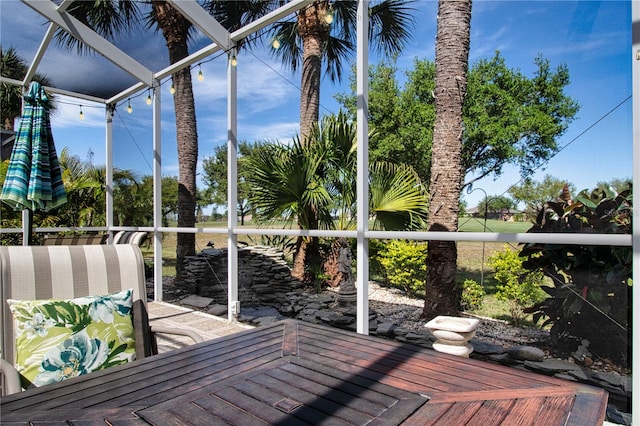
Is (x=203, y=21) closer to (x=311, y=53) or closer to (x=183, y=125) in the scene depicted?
(x=311, y=53)

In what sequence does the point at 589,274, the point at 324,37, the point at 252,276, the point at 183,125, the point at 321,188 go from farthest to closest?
the point at 183,125 → the point at 324,37 → the point at 252,276 → the point at 321,188 → the point at 589,274

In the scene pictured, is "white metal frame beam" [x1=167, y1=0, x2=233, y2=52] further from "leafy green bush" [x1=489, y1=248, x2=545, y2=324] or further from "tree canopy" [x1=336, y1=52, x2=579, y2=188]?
"leafy green bush" [x1=489, y1=248, x2=545, y2=324]

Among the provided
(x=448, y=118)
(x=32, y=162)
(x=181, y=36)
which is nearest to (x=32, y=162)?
(x=32, y=162)

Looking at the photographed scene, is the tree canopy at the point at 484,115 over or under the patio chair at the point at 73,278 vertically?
over

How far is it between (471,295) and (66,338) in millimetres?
2313

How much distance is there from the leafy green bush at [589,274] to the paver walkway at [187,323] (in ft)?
8.89

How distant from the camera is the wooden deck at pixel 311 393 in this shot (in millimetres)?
1040

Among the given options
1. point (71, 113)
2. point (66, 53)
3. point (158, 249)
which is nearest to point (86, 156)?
point (71, 113)

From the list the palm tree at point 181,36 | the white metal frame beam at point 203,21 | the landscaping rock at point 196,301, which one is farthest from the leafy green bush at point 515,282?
the palm tree at point 181,36

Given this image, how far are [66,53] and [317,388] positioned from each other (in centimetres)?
599

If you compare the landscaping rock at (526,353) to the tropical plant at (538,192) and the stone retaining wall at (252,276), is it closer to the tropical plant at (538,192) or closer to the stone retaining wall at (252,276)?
the tropical plant at (538,192)

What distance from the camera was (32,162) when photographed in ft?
12.3

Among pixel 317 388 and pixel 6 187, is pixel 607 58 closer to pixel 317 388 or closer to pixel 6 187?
pixel 317 388

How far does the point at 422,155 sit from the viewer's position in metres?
3.34
